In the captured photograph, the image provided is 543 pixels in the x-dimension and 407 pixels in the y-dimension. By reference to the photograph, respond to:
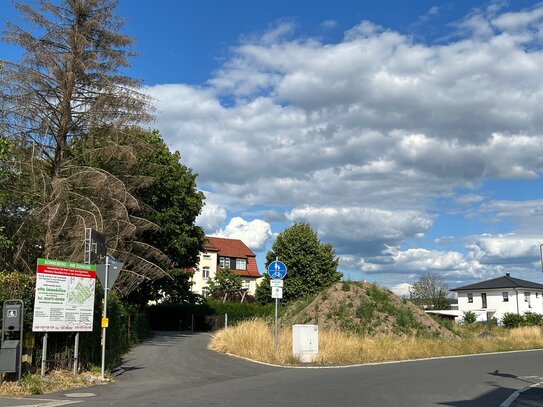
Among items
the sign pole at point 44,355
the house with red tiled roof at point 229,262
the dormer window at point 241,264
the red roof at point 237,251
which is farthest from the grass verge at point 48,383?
the dormer window at point 241,264

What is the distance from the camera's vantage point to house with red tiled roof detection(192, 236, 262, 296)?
313ft

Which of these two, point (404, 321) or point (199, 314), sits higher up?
point (199, 314)

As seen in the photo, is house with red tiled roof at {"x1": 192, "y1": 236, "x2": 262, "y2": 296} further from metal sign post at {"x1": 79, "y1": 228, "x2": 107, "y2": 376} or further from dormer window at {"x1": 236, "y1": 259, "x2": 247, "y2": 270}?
metal sign post at {"x1": 79, "y1": 228, "x2": 107, "y2": 376}

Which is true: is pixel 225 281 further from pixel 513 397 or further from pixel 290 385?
pixel 513 397

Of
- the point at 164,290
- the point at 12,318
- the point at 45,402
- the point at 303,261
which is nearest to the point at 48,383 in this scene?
the point at 12,318

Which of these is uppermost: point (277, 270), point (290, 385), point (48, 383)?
point (277, 270)

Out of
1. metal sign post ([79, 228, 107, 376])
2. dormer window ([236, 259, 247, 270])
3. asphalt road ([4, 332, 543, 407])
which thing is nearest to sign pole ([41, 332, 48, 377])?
metal sign post ([79, 228, 107, 376])

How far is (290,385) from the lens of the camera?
14.7 meters

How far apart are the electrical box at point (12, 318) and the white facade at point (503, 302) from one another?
256ft

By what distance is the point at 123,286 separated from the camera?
26516 mm

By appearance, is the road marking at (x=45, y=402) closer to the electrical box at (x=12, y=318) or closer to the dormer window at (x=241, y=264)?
the electrical box at (x=12, y=318)

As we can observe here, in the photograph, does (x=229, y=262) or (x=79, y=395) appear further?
(x=229, y=262)

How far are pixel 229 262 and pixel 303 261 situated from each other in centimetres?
4608

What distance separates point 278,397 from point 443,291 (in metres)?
90.6
